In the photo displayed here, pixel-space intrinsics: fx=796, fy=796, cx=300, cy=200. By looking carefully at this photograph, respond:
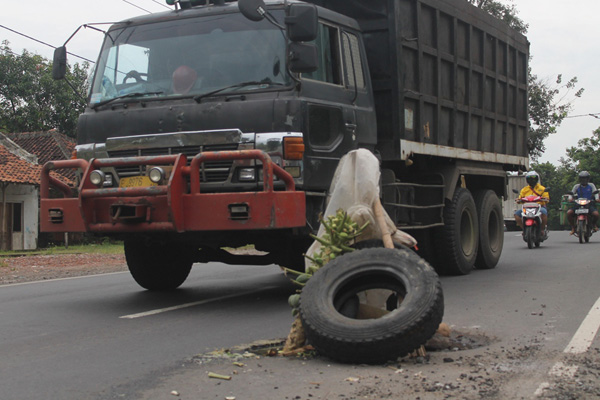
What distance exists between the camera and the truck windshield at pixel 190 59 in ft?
24.7

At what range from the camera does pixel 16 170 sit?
2927 centimetres

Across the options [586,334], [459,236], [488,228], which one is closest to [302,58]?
[586,334]

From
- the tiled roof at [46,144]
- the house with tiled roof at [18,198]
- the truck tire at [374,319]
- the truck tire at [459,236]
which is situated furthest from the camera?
the tiled roof at [46,144]

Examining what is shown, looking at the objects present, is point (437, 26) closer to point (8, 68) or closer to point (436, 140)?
point (436, 140)

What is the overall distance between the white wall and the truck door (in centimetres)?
2406

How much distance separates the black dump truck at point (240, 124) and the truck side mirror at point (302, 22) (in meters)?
0.01

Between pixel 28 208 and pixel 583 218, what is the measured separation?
20.7 metres

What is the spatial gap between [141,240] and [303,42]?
2529 millimetres

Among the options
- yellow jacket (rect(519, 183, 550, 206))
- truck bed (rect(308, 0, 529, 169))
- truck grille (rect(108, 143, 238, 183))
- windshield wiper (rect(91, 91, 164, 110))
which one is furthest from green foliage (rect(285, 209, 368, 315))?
yellow jacket (rect(519, 183, 550, 206))

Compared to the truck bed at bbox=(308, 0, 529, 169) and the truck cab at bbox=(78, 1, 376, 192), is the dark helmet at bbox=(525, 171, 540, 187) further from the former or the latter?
the truck cab at bbox=(78, 1, 376, 192)

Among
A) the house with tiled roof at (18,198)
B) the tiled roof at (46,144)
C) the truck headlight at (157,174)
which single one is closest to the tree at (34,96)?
the tiled roof at (46,144)

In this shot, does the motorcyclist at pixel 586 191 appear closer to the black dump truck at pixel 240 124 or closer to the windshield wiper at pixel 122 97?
the black dump truck at pixel 240 124

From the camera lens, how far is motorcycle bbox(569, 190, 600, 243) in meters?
18.8

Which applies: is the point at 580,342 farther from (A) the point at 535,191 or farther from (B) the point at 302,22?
(A) the point at 535,191
